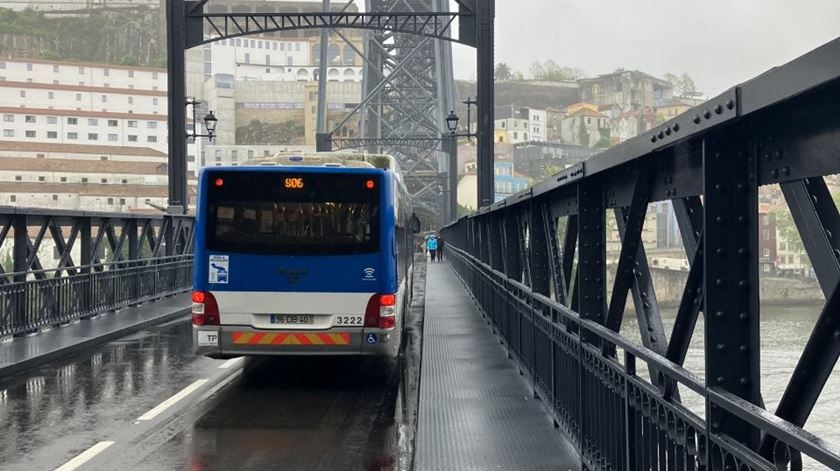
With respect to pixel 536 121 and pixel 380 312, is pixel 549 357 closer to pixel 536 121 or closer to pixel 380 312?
pixel 380 312

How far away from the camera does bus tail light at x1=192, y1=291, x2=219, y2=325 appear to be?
9.92 meters

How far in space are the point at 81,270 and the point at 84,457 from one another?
40.1 feet

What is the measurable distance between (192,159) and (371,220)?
12935cm

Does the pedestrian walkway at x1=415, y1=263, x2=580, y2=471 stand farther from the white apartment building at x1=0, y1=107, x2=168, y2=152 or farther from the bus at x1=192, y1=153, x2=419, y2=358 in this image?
the white apartment building at x1=0, y1=107, x2=168, y2=152

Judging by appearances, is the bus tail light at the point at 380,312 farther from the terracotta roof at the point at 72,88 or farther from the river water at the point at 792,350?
the terracotta roof at the point at 72,88

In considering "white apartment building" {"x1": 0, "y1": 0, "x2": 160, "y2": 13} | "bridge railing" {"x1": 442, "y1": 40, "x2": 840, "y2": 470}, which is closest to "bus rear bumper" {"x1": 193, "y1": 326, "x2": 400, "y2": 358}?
"bridge railing" {"x1": 442, "y1": 40, "x2": 840, "y2": 470}

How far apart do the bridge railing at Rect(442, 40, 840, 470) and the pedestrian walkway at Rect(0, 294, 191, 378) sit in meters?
8.31

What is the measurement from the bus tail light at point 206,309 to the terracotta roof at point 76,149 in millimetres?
119327

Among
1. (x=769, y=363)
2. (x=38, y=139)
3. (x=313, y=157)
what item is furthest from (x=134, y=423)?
(x=38, y=139)

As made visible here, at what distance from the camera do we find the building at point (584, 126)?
10296cm

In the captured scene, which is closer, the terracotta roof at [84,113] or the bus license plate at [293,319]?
the bus license plate at [293,319]

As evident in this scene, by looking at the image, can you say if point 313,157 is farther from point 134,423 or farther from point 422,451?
point 422,451

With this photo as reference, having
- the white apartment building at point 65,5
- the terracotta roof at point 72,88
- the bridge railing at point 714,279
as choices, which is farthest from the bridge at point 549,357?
the white apartment building at point 65,5

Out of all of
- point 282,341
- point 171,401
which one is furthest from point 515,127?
point 171,401
